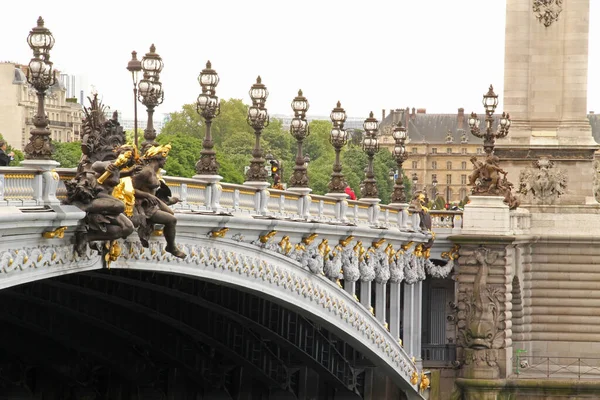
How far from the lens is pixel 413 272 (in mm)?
60688

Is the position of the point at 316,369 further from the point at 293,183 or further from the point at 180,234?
the point at 180,234

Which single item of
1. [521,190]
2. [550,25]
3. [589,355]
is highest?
[550,25]

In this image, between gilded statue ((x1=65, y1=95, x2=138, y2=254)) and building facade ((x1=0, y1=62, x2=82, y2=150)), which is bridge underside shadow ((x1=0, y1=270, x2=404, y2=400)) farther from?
gilded statue ((x1=65, y1=95, x2=138, y2=254))

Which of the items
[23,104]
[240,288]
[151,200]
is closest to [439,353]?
[23,104]

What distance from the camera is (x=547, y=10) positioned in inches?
2785

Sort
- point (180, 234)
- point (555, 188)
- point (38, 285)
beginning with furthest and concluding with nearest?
point (555, 188) → point (38, 285) → point (180, 234)

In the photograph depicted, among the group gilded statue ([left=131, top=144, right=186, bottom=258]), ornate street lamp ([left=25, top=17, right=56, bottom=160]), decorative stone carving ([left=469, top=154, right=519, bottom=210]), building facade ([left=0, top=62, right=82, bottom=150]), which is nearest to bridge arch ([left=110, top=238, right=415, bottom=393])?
gilded statue ([left=131, top=144, right=186, bottom=258])

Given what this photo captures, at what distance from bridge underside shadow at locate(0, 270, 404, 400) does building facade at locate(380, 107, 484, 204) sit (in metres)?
135

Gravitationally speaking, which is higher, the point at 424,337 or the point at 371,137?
the point at 371,137

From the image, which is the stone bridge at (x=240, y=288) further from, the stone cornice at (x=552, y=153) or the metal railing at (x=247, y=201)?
the stone cornice at (x=552, y=153)

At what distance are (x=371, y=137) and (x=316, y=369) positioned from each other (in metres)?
6.21

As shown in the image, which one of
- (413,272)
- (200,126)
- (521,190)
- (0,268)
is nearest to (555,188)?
(521,190)

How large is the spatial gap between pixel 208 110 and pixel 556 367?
91.0ft

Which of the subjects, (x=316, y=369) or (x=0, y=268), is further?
(x=316, y=369)
